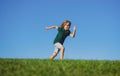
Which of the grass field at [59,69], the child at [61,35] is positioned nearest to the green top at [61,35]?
the child at [61,35]

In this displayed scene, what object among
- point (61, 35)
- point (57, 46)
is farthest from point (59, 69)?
point (61, 35)

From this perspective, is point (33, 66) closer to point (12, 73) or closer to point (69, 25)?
point (12, 73)

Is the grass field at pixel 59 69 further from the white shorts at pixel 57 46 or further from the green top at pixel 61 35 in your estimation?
the green top at pixel 61 35

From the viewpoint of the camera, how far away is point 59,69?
37.4 feet

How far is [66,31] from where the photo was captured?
18047 mm

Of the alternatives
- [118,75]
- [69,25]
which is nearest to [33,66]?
[118,75]

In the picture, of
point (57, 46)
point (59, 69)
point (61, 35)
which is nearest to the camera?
point (59, 69)

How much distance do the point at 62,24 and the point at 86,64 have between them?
6220 mm

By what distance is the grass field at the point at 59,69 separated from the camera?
35.4ft

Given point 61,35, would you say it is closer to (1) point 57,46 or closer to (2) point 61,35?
(2) point 61,35

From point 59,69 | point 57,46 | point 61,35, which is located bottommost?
point 59,69

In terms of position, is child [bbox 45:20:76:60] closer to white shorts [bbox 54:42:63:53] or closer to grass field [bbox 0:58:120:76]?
white shorts [bbox 54:42:63:53]

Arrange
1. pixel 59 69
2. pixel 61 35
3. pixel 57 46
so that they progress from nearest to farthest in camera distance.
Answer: pixel 59 69 → pixel 57 46 → pixel 61 35

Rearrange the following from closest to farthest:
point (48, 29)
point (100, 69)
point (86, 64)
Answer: point (100, 69) → point (86, 64) → point (48, 29)
